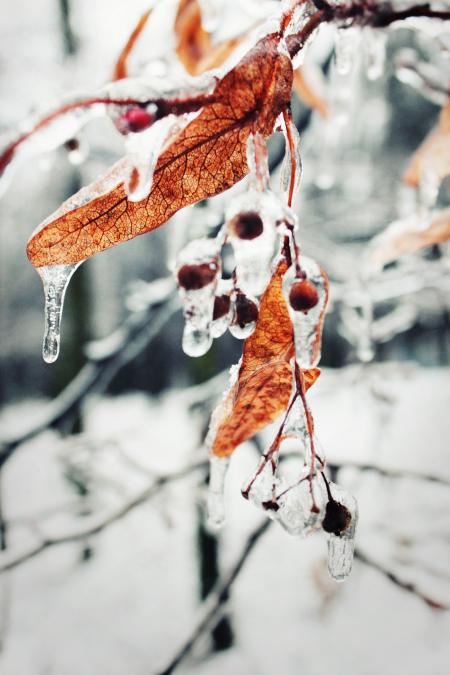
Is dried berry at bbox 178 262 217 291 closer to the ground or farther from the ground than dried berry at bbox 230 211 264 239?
closer to the ground

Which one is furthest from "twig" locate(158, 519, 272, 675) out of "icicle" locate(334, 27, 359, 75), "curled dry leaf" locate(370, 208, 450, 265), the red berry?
the red berry

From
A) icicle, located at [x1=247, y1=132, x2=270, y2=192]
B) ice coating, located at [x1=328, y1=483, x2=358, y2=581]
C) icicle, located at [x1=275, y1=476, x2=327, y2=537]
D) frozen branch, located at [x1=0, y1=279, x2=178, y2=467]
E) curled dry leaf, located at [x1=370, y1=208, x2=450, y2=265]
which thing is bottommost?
frozen branch, located at [x1=0, y1=279, x2=178, y2=467]

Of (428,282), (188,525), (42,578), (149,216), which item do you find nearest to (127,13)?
(428,282)

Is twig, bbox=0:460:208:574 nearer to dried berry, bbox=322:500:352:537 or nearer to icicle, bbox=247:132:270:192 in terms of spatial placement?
dried berry, bbox=322:500:352:537

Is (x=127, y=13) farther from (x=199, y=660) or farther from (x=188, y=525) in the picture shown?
(x=199, y=660)

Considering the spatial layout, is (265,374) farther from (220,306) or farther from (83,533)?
(83,533)

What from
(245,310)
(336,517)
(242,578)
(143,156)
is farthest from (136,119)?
(242,578)
